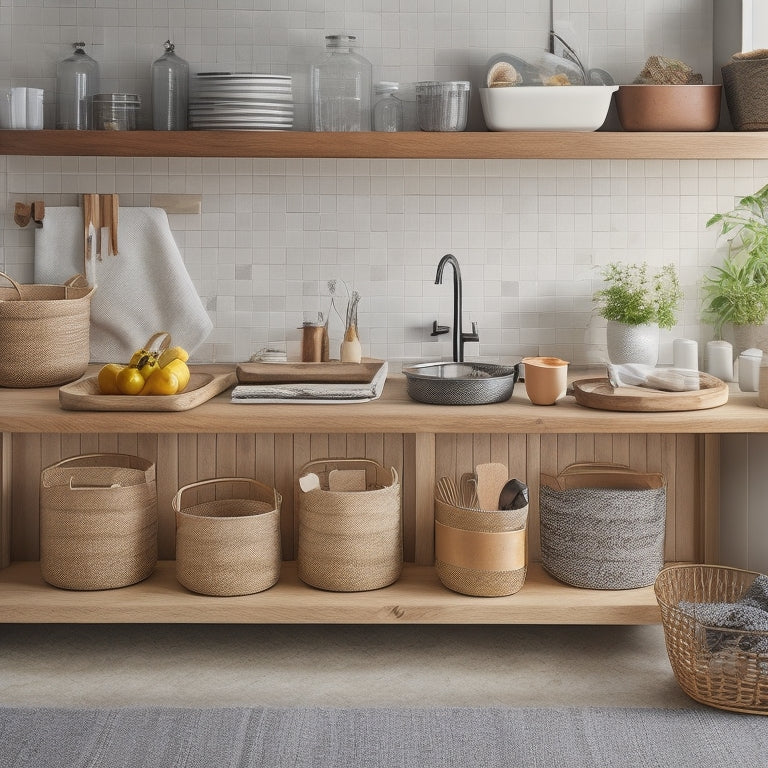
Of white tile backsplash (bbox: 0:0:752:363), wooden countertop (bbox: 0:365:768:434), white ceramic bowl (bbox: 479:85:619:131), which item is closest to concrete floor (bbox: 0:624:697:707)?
wooden countertop (bbox: 0:365:768:434)

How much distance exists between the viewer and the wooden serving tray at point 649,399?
3.01 m

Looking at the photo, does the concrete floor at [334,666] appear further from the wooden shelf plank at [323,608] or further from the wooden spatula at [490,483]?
the wooden spatula at [490,483]

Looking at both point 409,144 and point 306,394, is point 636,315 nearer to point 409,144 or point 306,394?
point 409,144

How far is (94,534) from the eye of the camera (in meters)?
3.06

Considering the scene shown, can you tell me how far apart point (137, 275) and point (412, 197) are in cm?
107

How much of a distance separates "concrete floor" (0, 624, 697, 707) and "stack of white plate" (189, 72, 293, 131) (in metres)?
1.73

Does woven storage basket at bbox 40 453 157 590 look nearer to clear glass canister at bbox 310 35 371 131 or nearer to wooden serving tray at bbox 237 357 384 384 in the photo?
wooden serving tray at bbox 237 357 384 384

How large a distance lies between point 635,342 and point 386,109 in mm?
1215

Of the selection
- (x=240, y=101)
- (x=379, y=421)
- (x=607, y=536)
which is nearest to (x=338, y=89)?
(x=240, y=101)

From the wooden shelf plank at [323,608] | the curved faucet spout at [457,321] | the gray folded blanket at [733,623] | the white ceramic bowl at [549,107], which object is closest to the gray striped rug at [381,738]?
the gray folded blanket at [733,623]

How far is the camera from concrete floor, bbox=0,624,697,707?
286 cm

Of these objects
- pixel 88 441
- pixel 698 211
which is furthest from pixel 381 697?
pixel 698 211

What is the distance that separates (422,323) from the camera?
149 inches

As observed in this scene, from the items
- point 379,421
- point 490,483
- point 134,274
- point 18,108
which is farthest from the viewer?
point 134,274
